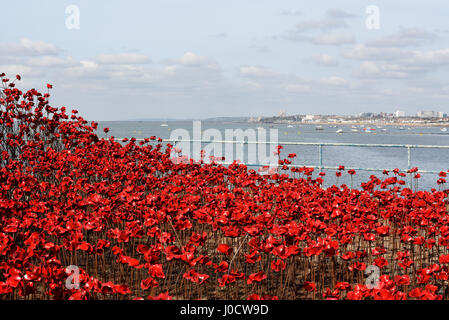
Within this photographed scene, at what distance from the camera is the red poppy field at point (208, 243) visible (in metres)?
3.57

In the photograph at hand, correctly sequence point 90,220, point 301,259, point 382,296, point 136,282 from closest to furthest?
point 382,296, point 90,220, point 136,282, point 301,259

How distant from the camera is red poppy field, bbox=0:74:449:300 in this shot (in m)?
3.57

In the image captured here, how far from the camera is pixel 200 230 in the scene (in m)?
6.90

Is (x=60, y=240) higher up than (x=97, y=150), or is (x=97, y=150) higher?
(x=97, y=150)

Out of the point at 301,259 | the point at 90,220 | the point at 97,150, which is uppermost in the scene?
the point at 97,150

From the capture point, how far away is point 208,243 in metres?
6.05

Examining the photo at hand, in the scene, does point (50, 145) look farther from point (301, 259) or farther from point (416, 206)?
point (416, 206)

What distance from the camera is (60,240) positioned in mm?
6039

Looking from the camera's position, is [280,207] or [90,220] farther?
[280,207]
